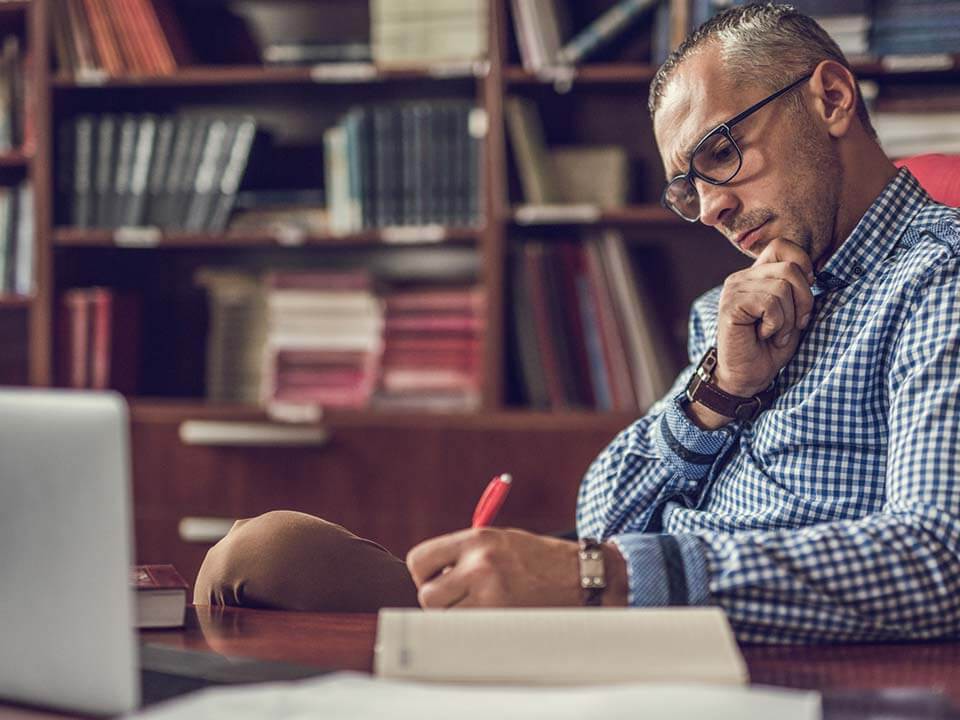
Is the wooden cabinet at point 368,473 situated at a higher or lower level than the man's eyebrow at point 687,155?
lower

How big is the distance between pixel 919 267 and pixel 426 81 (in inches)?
70.0

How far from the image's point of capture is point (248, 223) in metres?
2.74

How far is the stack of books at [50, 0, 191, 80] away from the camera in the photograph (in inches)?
107

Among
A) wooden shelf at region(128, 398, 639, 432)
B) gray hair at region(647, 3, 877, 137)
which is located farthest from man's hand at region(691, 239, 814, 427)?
wooden shelf at region(128, 398, 639, 432)

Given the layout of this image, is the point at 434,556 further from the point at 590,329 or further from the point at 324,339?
the point at 324,339

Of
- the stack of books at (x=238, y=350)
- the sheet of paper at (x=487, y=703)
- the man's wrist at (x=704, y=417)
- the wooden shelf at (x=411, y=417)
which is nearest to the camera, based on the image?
the sheet of paper at (x=487, y=703)

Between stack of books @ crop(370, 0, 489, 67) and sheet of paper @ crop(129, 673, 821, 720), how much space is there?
2.10 metres

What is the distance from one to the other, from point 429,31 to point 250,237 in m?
0.63

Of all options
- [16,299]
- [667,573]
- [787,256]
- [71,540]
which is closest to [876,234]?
[787,256]

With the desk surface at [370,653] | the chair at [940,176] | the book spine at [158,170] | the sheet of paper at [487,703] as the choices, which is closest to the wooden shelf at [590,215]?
the book spine at [158,170]

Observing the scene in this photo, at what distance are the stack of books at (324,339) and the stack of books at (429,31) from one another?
20.5 inches

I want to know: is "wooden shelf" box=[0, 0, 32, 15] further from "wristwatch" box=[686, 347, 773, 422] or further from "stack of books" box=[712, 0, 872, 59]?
"wristwatch" box=[686, 347, 773, 422]

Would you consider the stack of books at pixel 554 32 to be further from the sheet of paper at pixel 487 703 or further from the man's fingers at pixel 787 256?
the sheet of paper at pixel 487 703

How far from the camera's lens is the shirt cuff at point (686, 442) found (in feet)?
4.56
